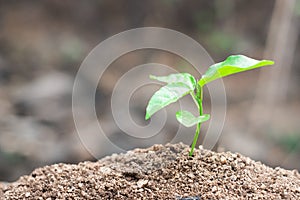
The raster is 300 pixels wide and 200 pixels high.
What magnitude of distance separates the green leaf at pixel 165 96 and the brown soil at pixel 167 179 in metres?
0.14

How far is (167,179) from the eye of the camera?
31.9 inches

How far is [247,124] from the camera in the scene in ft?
12.0

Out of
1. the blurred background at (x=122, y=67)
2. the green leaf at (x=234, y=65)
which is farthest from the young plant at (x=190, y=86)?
the blurred background at (x=122, y=67)

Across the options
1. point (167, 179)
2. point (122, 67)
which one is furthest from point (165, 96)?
point (122, 67)

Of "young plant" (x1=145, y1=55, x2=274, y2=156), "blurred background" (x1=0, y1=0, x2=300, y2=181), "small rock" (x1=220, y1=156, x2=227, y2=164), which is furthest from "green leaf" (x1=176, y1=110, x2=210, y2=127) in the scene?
"blurred background" (x1=0, y1=0, x2=300, y2=181)

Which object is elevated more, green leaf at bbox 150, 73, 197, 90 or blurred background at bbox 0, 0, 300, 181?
blurred background at bbox 0, 0, 300, 181

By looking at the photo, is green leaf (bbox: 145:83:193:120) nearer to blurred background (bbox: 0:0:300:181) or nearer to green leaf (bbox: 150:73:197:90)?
green leaf (bbox: 150:73:197:90)

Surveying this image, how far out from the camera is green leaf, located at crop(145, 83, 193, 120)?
0.73m

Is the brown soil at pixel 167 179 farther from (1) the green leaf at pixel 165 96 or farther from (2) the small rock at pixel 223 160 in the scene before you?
(1) the green leaf at pixel 165 96

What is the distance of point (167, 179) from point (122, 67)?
11.6 ft

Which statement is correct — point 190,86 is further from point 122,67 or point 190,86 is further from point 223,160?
point 122,67

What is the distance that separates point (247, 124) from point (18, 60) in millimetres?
2079

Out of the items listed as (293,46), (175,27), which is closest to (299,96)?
(293,46)

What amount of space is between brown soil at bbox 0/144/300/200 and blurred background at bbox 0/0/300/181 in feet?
6.49
